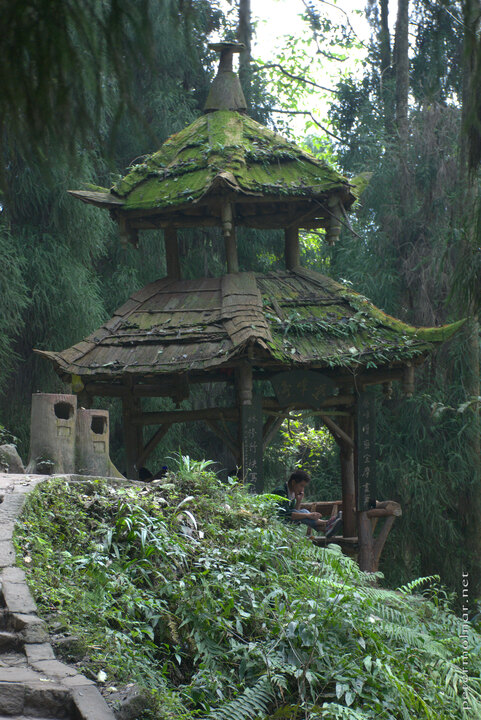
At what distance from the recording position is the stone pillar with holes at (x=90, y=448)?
22.8 ft

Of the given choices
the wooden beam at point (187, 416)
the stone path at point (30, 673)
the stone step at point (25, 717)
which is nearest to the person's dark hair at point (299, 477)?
the wooden beam at point (187, 416)

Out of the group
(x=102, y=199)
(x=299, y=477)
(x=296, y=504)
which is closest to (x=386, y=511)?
(x=296, y=504)

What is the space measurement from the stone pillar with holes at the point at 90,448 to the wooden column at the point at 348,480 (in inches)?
147

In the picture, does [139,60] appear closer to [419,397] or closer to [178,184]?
[178,184]

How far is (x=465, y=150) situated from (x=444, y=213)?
37.5 feet

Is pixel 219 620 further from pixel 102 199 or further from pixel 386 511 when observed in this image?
pixel 102 199

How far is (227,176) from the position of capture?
8.56m

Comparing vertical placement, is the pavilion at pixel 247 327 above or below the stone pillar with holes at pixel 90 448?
above

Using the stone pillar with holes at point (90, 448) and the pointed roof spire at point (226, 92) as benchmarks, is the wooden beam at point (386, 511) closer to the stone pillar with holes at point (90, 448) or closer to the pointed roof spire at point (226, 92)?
the stone pillar with holes at point (90, 448)

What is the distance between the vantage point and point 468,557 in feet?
40.0

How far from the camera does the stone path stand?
2838mm

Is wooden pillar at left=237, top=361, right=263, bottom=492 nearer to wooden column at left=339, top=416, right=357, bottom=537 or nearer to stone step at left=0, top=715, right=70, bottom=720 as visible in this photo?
wooden column at left=339, top=416, right=357, bottom=537

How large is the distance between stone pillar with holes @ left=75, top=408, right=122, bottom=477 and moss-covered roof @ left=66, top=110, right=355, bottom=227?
308cm

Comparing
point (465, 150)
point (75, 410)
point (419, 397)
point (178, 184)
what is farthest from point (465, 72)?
point (419, 397)
